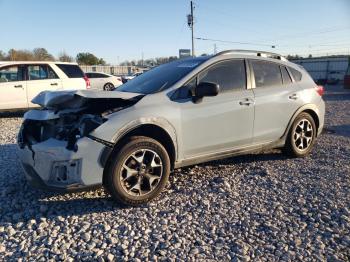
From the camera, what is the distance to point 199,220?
3.56 meters

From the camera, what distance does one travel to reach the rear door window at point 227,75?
4.57 m

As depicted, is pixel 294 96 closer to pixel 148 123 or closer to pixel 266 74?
pixel 266 74

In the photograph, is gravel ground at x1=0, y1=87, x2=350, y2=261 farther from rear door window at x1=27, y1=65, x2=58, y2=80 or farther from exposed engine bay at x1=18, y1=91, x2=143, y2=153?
rear door window at x1=27, y1=65, x2=58, y2=80

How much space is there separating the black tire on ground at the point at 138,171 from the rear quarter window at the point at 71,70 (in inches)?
331

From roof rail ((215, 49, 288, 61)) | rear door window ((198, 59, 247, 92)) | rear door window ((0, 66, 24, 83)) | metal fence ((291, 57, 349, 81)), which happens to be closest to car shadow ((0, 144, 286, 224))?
rear door window ((198, 59, 247, 92))

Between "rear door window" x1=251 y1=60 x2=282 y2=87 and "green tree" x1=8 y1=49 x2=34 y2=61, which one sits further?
"green tree" x1=8 y1=49 x2=34 y2=61

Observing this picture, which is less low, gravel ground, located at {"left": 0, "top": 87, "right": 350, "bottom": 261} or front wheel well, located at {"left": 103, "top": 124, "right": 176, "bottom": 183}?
front wheel well, located at {"left": 103, "top": 124, "right": 176, "bottom": 183}

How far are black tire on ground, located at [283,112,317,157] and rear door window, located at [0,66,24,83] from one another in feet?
28.0

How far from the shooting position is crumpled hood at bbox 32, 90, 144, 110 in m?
3.85

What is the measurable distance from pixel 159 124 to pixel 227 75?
1.37 m

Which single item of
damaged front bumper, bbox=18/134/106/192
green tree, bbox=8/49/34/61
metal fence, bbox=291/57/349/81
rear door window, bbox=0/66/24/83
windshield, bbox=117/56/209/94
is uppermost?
green tree, bbox=8/49/34/61

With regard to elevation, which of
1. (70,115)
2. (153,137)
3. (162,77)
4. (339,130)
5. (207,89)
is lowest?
Result: (339,130)

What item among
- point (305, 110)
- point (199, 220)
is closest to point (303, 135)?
point (305, 110)

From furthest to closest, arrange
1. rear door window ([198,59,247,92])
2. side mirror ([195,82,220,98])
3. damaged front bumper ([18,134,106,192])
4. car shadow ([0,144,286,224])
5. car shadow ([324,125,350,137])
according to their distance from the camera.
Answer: car shadow ([324,125,350,137]) → rear door window ([198,59,247,92]) → side mirror ([195,82,220,98]) → car shadow ([0,144,286,224]) → damaged front bumper ([18,134,106,192])
